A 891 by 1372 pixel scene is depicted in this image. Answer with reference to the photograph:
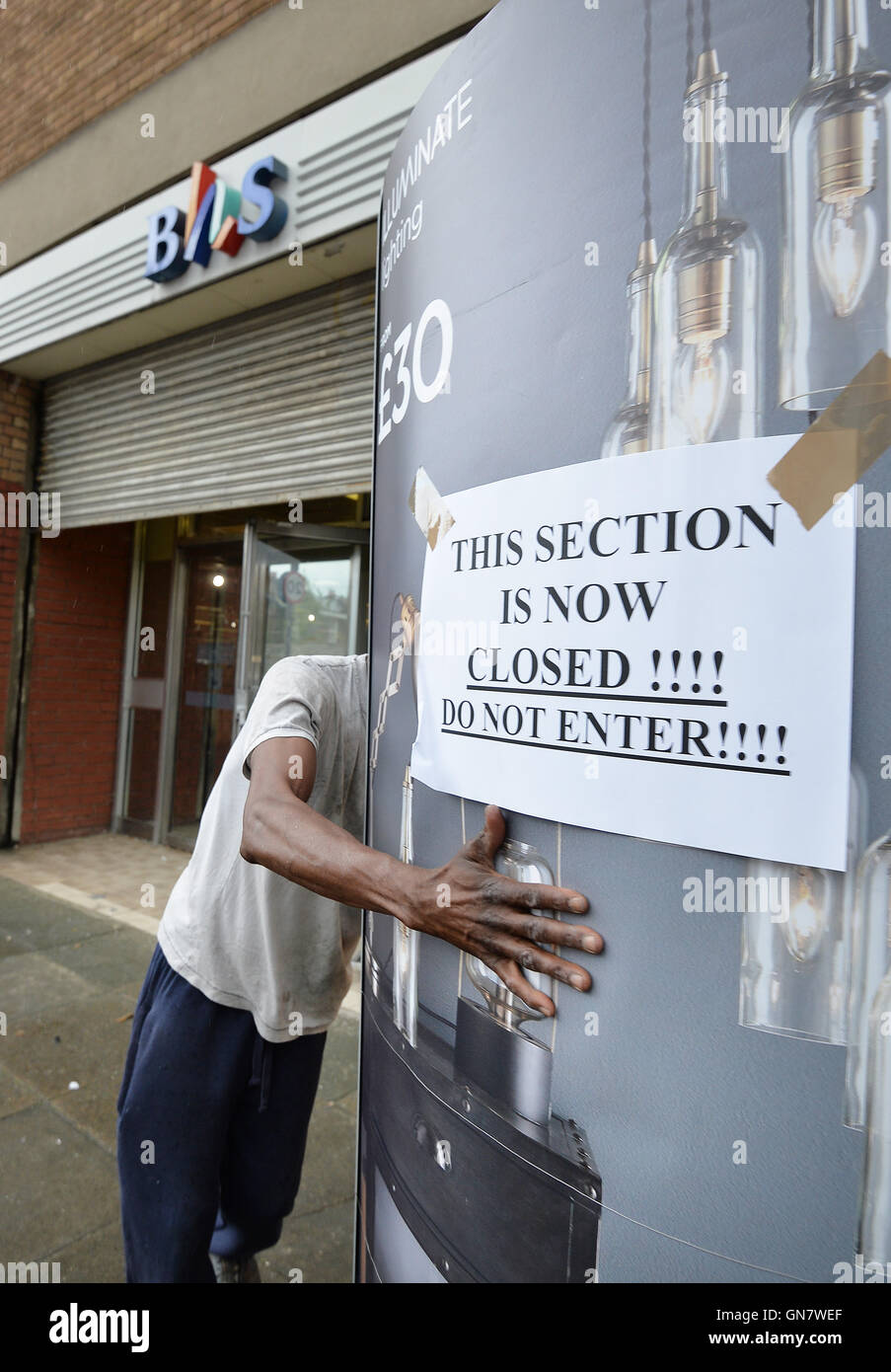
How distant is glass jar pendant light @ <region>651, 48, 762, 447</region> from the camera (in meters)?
0.89

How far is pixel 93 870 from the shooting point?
6.88 m

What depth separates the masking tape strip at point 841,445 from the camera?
0.82 m

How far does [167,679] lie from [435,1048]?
6.98m

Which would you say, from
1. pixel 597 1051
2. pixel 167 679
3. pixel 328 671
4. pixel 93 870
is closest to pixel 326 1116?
pixel 328 671

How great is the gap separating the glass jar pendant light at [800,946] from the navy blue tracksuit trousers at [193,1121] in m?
1.43

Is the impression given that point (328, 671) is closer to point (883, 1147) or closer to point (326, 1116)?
point (883, 1147)

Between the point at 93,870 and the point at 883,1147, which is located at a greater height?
the point at 883,1147

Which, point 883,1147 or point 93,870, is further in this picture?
point 93,870

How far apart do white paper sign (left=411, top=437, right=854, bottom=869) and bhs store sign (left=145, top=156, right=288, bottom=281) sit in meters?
4.18

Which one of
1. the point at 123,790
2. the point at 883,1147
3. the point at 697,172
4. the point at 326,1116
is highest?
the point at 697,172

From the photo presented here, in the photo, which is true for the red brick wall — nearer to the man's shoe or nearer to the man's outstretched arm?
the man's shoe

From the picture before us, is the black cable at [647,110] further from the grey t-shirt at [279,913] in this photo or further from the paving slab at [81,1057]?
the paving slab at [81,1057]

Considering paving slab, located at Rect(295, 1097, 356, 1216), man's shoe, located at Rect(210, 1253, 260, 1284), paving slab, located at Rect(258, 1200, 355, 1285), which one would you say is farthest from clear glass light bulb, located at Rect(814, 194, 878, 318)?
paving slab, located at Rect(295, 1097, 356, 1216)

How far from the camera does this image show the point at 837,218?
0.85 meters
